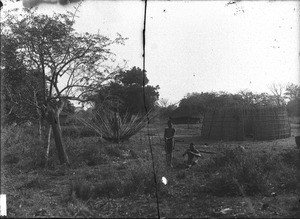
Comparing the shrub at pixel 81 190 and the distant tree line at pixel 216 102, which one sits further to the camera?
the distant tree line at pixel 216 102

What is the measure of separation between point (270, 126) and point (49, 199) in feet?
47.2

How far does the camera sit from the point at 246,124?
701 inches

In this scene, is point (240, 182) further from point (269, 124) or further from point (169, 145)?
point (269, 124)

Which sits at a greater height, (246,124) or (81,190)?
(246,124)

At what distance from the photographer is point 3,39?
7.73 meters

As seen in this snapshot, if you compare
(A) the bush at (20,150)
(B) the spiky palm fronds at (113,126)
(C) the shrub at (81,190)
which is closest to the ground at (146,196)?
(C) the shrub at (81,190)

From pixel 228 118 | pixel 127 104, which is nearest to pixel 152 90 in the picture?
pixel 127 104

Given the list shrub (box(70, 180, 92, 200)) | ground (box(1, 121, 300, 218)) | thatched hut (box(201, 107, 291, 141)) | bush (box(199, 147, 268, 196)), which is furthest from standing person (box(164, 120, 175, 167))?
thatched hut (box(201, 107, 291, 141))

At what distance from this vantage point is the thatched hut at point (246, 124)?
16828 mm

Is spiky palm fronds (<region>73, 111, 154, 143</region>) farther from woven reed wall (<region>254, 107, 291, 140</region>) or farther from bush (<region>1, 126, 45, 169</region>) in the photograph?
woven reed wall (<region>254, 107, 291, 140</region>)

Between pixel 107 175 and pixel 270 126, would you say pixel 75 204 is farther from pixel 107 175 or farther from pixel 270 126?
pixel 270 126

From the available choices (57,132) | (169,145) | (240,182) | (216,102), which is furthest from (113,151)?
(216,102)

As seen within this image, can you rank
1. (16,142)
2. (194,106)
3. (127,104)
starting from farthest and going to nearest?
(194,106) < (127,104) < (16,142)

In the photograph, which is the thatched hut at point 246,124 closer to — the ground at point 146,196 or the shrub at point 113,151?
the shrub at point 113,151
